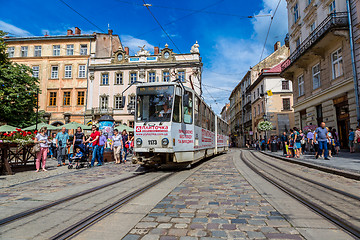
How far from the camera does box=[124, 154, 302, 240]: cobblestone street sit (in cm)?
274

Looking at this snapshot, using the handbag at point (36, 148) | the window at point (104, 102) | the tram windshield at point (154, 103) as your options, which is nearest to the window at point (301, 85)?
the tram windshield at point (154, 103)

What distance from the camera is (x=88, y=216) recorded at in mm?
3377

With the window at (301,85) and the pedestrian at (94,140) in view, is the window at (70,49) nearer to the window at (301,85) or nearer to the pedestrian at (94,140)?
the pedestrian at (94,140)

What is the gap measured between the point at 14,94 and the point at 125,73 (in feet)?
47.8

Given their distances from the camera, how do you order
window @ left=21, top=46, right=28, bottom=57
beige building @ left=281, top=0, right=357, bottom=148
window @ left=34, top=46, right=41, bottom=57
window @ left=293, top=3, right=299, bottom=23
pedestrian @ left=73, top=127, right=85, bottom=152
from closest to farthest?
pedestrian @ left=73, top=127, right=85, bottom=152 < beige building @ left=281, top=0, right=357, bottom=148 < window @ left=293, top=3, right=299, bottom=23 < window @ left=34, top=46, right=41, bottom=57 < window @ left=21, top=46, right=28, bottom=57

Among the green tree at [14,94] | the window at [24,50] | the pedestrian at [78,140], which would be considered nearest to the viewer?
the pedestrian at [78,140]

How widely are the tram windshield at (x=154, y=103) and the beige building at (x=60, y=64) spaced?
29.7 m

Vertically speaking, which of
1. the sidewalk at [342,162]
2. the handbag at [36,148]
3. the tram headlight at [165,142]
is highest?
the tram headlight at [165,142]

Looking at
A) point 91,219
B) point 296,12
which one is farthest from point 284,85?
point 91,219

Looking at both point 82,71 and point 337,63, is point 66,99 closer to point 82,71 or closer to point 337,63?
point 82,71

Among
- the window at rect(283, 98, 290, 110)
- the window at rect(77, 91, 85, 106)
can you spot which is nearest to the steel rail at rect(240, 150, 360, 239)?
the window at rect(283, 98, 290, 110)

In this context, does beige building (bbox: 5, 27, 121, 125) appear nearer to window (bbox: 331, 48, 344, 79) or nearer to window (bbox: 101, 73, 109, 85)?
window (bbox: 101, 73, 109, 85)

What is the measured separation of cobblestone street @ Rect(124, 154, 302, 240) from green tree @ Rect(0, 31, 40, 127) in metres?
28.5

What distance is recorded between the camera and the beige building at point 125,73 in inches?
1375
